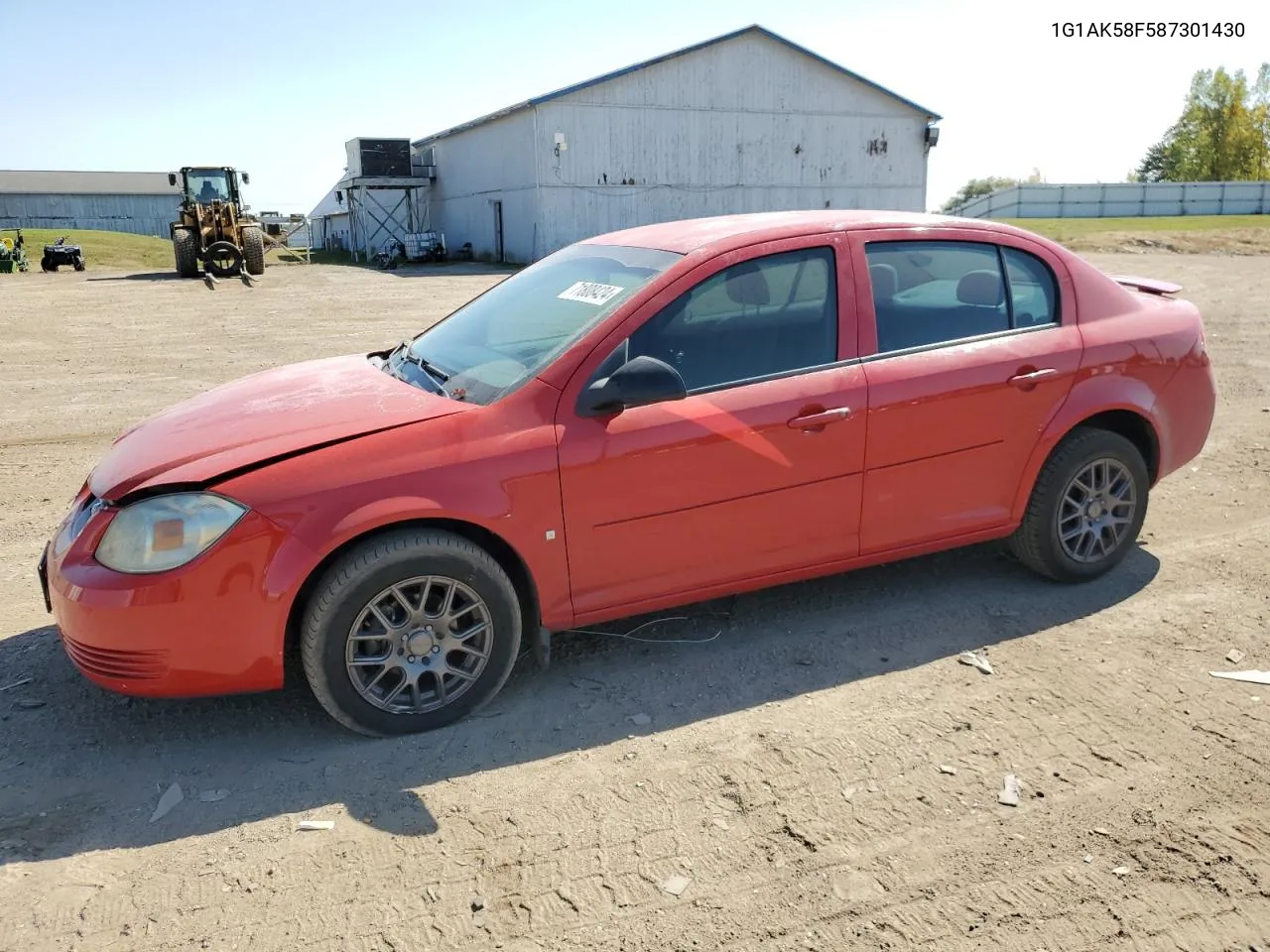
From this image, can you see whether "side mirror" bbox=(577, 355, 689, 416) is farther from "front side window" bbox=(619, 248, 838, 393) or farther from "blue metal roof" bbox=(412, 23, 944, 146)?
"blue metal roof" bbox=(412, 23, 944, 146)

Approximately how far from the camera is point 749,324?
3959 mm

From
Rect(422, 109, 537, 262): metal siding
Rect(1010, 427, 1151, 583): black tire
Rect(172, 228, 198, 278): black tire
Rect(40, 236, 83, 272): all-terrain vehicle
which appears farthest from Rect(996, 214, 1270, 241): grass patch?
Rect(40, 236, 83, 272): all-terrain vehicle

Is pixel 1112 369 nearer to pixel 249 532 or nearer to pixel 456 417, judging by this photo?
pixel 456 417

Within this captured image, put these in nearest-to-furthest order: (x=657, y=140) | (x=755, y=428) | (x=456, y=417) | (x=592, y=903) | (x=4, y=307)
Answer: (x=592, y=903), (x=456, y=417), (x=755, y=428), (x=4, y=307), (x=657, y=140)

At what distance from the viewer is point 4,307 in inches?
734

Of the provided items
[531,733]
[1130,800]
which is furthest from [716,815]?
[1130,800]

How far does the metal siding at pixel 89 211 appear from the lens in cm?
7394

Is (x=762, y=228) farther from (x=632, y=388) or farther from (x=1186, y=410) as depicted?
(x=1186, y=410)

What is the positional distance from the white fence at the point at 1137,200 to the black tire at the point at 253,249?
42.2m

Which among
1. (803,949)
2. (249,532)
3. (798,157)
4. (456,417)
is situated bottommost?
(803,949)

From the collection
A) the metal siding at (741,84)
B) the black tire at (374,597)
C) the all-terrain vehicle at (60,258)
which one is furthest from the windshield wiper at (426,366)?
the all-terrain vehicle at (60,258)

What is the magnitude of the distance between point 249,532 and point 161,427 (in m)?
1.01

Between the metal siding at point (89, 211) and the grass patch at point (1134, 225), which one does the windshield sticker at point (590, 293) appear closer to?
the grass patch at point (1134, 225)

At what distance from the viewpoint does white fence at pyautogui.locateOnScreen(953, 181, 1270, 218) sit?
187 feet
